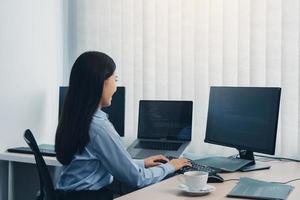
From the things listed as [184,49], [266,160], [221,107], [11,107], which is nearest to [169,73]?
[184,49]

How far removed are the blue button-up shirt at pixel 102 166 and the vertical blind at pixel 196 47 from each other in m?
1.04

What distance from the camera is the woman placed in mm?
1758

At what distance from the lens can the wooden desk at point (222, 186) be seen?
1640mm

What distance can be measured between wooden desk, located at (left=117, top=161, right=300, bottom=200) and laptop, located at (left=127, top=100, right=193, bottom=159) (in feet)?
1.99

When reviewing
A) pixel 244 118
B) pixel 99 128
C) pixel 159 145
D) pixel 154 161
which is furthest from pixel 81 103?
pixel 159 145

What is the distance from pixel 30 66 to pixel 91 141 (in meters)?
1.50

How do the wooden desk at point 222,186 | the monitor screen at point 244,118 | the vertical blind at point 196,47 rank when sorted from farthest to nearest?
the vertical blind at point 196,47 → the monitor screen at point 244,118 → the wooden desk at point 222,186

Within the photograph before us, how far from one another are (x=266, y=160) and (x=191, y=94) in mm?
684

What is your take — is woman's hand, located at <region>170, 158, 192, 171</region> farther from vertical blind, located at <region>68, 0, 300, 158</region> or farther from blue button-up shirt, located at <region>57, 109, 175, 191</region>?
vertical blind, located at <region>68, 0, 300, 158</region>

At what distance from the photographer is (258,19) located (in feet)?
8.66

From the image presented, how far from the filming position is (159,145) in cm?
273

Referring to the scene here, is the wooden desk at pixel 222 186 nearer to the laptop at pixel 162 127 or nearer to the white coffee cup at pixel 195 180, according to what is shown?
the white coffee cup at pixel 195 180

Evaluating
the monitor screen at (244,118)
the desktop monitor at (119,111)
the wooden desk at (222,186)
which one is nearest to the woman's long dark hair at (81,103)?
the wooden desk at (222,186)

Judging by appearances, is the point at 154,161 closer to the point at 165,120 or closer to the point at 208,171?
the point at 208,171
